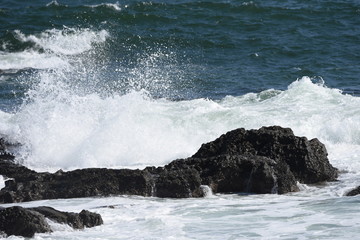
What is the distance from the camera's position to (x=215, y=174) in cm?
1170

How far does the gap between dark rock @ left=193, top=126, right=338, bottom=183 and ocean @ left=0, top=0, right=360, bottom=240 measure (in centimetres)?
32

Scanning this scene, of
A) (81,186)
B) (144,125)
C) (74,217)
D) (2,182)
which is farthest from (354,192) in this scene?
(144,125)

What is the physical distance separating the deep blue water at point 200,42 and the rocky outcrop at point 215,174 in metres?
7.10

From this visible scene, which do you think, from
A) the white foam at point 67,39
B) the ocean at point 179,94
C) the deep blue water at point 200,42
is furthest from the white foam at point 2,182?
the white foam at point 67,39

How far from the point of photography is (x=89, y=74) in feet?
71.8

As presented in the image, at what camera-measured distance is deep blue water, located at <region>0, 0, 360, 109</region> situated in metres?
21.0

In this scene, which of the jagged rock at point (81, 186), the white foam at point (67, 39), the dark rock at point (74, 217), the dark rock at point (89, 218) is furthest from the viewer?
the white foam at point (67, 39)

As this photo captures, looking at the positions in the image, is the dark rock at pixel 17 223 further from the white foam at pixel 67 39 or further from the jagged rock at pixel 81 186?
the white foam at pixel 67 39

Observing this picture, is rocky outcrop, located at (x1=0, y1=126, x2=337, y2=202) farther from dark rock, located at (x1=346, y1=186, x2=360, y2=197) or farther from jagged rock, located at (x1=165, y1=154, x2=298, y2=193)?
dark rock, located at (x1=346, y1=186, x2=360, y2=197)

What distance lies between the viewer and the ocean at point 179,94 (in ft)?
34.6

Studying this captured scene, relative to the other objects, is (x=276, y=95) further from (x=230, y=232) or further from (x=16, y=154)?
(x=230, y=232)

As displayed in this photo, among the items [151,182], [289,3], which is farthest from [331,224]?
[289,3]

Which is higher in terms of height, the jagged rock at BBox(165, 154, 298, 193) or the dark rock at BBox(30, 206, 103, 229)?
the jagged rock at BBox(165, 154, 298, 193)

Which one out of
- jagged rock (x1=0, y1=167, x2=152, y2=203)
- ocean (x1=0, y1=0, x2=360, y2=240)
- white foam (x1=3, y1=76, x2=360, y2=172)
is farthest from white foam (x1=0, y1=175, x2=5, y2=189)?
white foam (x1=3, y1=76, x2=360, y2=172)
